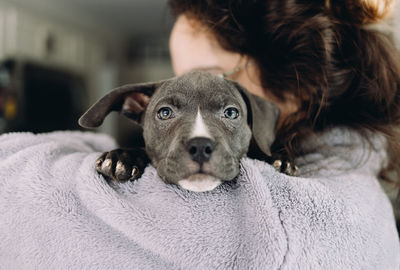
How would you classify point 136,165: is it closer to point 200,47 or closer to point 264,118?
point 264,118

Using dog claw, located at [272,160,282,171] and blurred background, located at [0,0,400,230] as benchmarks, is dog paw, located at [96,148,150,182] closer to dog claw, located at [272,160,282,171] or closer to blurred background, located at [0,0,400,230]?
dog claw, located at [272,160,282,171]

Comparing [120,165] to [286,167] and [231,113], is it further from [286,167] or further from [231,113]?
[286,167]

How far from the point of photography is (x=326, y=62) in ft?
5.29

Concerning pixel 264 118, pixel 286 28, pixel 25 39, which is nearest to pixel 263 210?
pixel 264 118

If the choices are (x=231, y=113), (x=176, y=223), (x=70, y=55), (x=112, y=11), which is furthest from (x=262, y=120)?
(x=112, y=11)

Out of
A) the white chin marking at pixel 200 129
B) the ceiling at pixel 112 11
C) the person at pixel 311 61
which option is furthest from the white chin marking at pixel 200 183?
the ceiling at pixel 112 11

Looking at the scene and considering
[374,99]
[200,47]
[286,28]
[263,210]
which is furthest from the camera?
[200,47]

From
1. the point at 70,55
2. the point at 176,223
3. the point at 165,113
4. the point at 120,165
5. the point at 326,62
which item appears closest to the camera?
the point at 176,223

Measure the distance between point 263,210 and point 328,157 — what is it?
56cm

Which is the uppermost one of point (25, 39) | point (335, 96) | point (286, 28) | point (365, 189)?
point (286, 28)

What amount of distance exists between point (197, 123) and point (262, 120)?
34 centimetres

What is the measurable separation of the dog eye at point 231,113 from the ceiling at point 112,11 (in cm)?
561

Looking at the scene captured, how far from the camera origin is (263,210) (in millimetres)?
878

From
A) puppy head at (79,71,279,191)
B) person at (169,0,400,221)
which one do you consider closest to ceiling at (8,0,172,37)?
person at (169,0,400,221)
